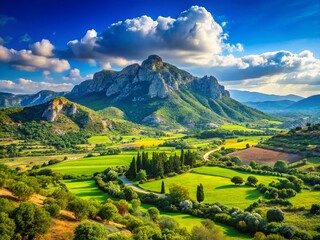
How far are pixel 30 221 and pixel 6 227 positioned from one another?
9.50 ft

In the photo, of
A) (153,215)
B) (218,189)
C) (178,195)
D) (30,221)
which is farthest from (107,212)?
(218,189)

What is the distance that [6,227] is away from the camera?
101 ft

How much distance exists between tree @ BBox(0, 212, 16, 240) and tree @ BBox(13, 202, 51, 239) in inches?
53.0

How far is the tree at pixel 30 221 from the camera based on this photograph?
109 ft

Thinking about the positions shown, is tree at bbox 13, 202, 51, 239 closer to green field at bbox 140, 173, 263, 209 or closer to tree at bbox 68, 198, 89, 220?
tree at bbox 68, 198, 89, 220

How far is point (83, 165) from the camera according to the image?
400 ft

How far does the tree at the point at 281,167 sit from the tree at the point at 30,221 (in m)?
85.6

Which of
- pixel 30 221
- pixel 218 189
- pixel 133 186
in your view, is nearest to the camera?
pixel 30 221

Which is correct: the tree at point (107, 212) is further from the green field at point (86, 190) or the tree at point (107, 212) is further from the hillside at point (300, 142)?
the hillside at point (300, 142)

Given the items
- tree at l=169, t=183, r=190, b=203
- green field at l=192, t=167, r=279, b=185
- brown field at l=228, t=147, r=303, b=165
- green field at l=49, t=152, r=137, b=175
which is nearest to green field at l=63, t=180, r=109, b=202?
green field at l=49, t=152, r=137, b=175

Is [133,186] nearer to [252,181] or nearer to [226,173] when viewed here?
[226,173]

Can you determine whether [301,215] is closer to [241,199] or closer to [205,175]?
[241,199]

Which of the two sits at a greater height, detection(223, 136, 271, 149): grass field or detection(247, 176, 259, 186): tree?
detection(223, 136, 271, 149): grass field

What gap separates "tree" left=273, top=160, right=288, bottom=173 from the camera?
331 ft
